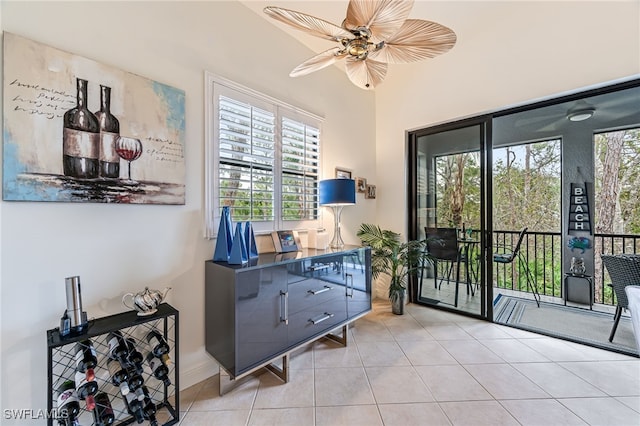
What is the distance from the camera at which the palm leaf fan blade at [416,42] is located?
1460 mm

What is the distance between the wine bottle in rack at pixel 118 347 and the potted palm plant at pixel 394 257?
238cm

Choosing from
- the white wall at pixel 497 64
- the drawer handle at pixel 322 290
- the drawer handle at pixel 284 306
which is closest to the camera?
the drawer handle at pixel 284 306

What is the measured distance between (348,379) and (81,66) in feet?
8.55

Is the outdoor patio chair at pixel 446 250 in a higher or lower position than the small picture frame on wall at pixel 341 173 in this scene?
lower

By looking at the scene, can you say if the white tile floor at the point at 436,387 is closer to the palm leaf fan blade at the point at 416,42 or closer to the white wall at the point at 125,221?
the white wall at the point at 125,221

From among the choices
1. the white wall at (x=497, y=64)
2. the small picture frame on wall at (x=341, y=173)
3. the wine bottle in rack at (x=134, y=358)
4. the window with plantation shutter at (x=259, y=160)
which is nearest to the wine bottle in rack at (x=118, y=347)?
the wine bottle in rack at (x=134, y=358)

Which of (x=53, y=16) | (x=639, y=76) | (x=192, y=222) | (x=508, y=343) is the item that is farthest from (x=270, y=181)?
(x=639, y=76)

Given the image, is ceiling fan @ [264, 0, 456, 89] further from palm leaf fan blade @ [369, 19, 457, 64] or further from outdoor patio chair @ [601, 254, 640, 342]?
outdoor patio chair @ [601, 254, 640, 342]

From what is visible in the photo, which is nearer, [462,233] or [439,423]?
[439,423]

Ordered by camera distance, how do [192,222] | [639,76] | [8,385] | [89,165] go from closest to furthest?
[8,385]
[89,165]
[192,222]
[639,76]

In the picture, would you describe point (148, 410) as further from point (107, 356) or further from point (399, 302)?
point (399, 302)

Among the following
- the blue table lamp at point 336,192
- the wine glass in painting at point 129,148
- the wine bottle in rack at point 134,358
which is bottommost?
the wine bottle in rack at point 134,358

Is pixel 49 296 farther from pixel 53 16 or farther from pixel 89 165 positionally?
pixel 53 16

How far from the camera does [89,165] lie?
141 centimetres
